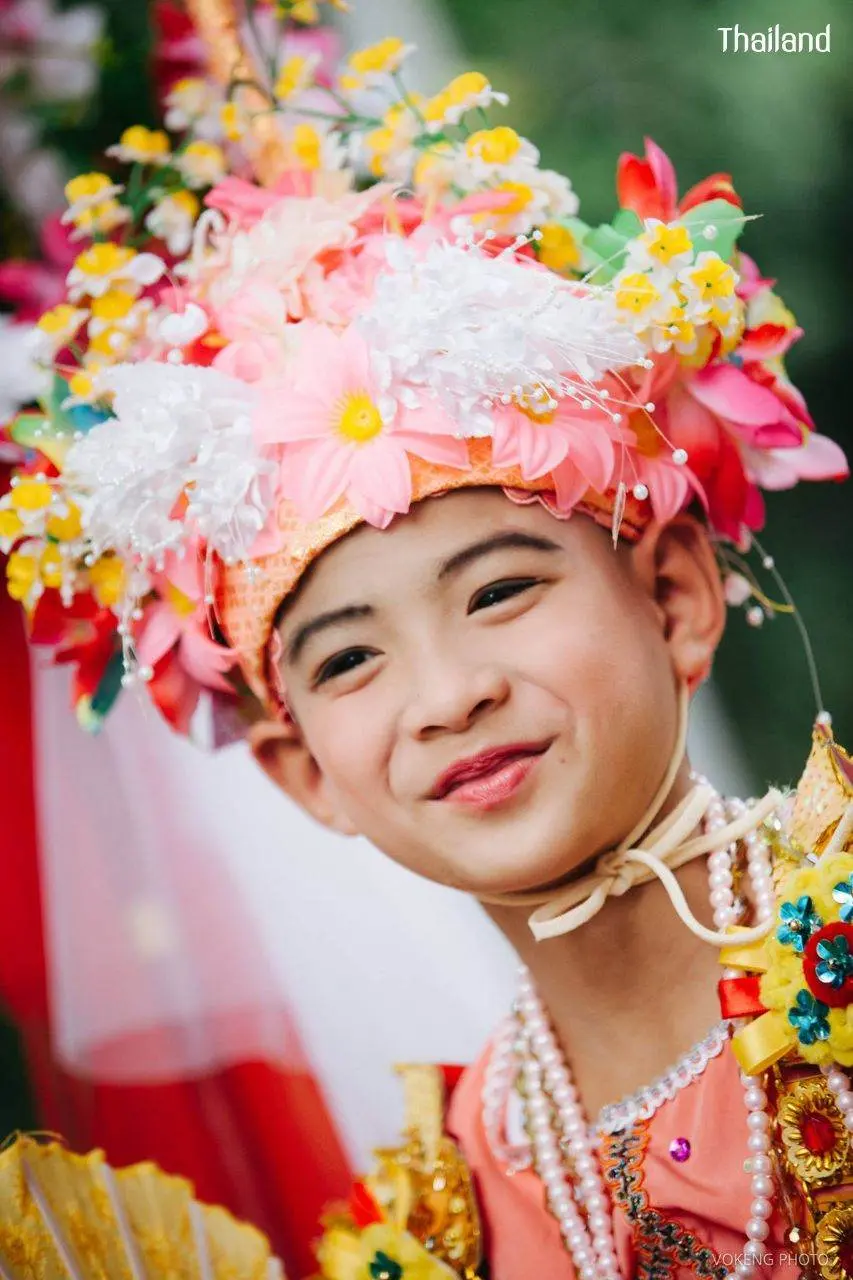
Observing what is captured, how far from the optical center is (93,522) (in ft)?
4.46

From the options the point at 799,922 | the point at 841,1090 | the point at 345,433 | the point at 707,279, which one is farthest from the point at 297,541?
the point at 841,1090

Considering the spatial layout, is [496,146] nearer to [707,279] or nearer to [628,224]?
[628,224]

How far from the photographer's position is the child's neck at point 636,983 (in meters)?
1.31

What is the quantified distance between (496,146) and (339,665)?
0.54 m

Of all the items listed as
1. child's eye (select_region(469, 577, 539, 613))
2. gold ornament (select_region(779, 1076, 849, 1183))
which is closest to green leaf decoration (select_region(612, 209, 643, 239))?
child's eye (select_region(469, 577, 539, 613))

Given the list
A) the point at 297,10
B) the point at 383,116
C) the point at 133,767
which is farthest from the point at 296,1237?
the point at 297,10

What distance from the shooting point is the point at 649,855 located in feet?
4.19

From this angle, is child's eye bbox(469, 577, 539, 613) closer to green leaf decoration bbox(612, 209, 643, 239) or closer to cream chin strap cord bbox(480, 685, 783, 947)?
cream chin strap cord bbox(480, 685, 783, 947)

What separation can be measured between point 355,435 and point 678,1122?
2.25 ft

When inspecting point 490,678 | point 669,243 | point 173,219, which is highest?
point 173,219

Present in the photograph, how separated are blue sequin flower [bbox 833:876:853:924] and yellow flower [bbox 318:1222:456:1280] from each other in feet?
1.72

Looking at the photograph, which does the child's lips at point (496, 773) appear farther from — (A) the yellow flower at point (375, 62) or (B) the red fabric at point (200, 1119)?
(A) the yellow flower at point (375, 62)

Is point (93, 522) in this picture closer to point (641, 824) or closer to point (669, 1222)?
point (641, 824)

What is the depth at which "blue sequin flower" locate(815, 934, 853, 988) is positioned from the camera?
114 centimetres
